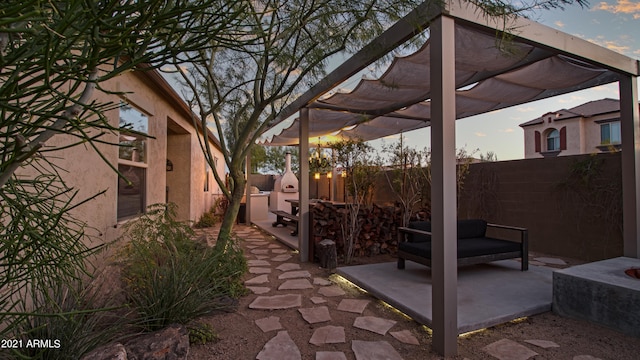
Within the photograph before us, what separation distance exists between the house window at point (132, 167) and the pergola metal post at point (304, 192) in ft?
8.05

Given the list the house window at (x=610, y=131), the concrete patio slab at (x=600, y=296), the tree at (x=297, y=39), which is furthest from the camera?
the house window at (x=610, y=131)

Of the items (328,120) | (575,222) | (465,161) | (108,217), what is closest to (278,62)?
(328,120)

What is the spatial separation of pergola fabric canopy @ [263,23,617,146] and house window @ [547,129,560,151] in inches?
527

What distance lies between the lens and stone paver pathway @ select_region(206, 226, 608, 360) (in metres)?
2.45

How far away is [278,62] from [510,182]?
5.11 m

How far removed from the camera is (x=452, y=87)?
2.56 meters

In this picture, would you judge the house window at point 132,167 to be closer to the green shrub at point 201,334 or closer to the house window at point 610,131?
the green shrub at point 201,334

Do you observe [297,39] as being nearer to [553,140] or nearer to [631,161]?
[631,161]

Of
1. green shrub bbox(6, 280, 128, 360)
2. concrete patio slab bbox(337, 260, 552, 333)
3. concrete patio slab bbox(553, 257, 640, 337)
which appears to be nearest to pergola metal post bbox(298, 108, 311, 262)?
concrete patio slab bbox(337, 260, 552, 333)

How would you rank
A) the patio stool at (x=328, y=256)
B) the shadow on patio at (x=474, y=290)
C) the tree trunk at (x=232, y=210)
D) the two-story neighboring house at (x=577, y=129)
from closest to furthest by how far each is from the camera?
the shadow on patio at (x=474, y=290), the tree trunk at (x=232, y=210), the patio stool at (x=328, y=256), the two-story neighboring house at (x=577, y=129)

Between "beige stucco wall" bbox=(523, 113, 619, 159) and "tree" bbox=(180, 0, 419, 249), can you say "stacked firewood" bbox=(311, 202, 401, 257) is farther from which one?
"beige stucco wall" bbox=(523, 113, 619, 159)

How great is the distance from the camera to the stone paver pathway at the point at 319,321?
245 cm

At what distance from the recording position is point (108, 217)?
3.96 metres

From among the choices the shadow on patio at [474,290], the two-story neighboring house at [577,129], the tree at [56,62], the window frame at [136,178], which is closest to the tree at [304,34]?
the window frame at [136,178]
